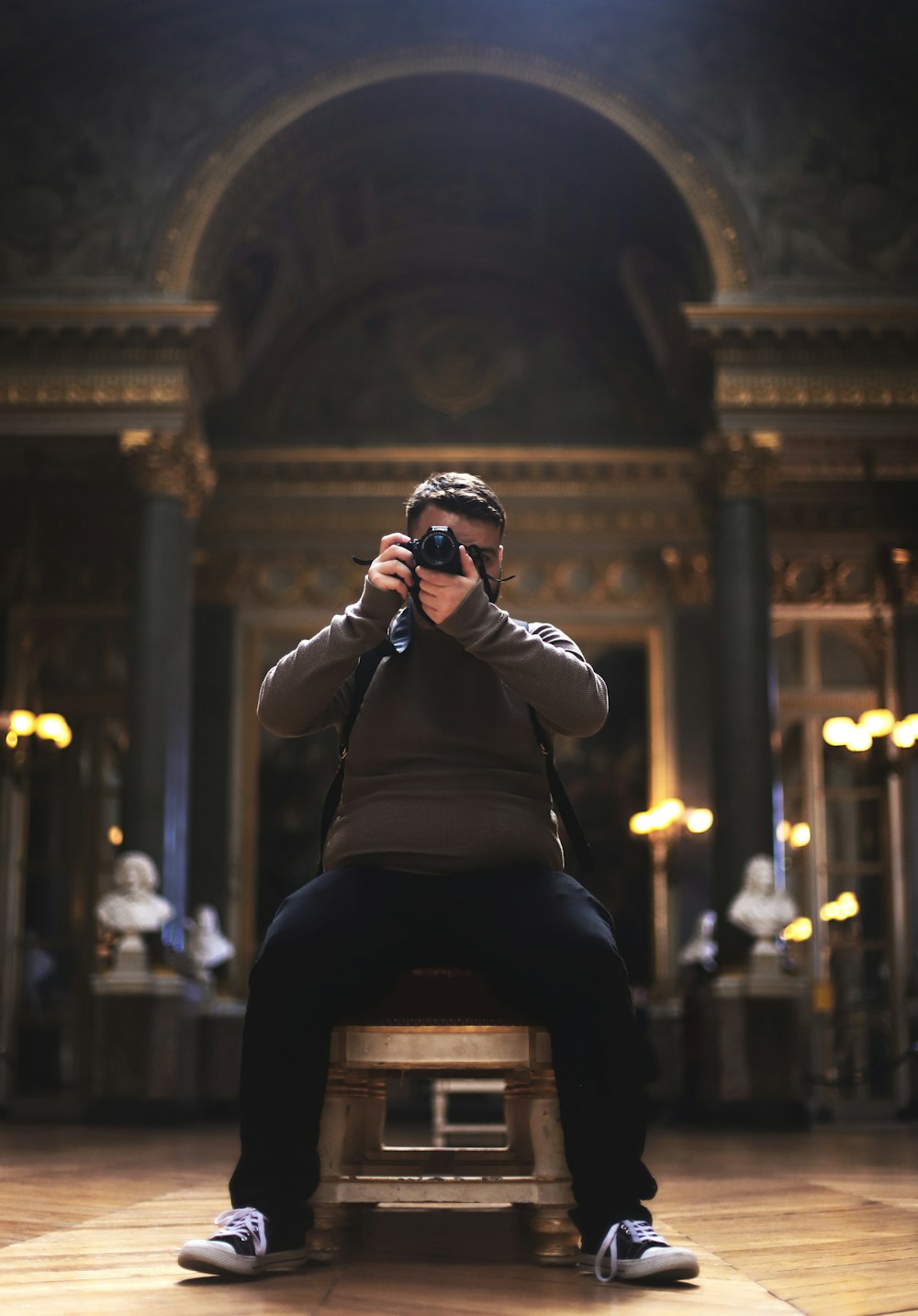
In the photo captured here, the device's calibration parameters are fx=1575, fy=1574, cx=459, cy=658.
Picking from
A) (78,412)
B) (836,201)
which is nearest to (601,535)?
(836,201)

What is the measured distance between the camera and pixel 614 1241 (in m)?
2.84

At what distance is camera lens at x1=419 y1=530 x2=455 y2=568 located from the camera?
10.2ft

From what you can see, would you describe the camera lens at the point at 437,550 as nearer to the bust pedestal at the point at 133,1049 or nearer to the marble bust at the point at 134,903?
the marble bust at the point at 134,903

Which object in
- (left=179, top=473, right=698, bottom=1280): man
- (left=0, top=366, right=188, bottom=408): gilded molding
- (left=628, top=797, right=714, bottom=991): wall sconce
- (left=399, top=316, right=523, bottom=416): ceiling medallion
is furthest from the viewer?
(left=399, top=316, right=523, bottom=416): ceiling medallion

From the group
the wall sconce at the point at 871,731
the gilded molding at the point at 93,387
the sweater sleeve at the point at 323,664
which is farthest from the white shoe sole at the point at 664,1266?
the gilded molding at the point at 93,387

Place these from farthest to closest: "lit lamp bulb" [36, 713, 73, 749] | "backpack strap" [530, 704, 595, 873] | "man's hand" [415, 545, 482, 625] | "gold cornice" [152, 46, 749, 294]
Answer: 1. "lit lamp bulb" [36, 713, 73, 749]
2. "gold cornice" [152, 46, 749, 294]
3. "backpack strap" [530, 704, 595, 873]
4. "man's hand" [415, 545, 482, 625]

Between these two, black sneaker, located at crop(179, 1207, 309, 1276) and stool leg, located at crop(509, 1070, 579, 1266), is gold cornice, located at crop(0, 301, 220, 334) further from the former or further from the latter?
black sneaker, located at crop(179, 1207, 309, 1276)

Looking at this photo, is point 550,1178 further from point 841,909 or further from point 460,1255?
point 841,909

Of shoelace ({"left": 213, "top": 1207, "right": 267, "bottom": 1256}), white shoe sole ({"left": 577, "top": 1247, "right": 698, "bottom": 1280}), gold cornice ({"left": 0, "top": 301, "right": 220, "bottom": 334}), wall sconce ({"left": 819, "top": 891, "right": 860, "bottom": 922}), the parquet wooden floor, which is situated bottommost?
the parquet wooden floor

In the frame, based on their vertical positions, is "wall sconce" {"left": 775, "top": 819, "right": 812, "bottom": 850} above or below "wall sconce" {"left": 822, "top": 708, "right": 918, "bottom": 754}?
below

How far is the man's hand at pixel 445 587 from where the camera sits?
122 inches

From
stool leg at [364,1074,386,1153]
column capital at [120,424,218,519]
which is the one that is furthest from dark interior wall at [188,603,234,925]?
stool leg at [364,1074,386,1153]

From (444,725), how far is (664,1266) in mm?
1126

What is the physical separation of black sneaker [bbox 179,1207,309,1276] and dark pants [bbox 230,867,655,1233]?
0.15ft
